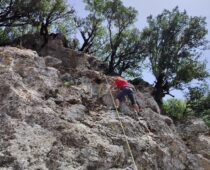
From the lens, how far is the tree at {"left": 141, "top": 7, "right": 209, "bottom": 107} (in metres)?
27.6

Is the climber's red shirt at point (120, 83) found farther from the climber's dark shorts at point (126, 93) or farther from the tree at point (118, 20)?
the tree at point (118, 20)

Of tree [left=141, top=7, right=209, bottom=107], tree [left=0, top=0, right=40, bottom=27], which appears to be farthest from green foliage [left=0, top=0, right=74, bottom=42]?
tree [left=141, top=7, right=209, bottom=107]

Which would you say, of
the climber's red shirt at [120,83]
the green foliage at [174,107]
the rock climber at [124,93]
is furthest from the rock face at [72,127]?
the green foliage at [174,107]

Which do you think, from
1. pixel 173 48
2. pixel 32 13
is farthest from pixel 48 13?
pixel 173 48

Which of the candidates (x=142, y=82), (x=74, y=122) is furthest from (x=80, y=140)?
(x=142, y=82)

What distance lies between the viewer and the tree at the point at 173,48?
90.6 feet

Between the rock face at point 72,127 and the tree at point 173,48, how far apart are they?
25.0ft

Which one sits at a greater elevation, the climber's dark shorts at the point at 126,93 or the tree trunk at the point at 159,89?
the tree trunk at the point at 159,89

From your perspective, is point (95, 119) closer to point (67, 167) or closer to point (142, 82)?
point (67, 167)

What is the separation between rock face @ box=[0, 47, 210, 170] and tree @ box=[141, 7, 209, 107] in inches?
300

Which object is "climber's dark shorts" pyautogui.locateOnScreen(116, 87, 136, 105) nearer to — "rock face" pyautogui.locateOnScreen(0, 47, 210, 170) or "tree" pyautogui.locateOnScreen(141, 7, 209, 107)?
"rock face" pyautogui.locateOnScreen(0, 47, 210, 170)

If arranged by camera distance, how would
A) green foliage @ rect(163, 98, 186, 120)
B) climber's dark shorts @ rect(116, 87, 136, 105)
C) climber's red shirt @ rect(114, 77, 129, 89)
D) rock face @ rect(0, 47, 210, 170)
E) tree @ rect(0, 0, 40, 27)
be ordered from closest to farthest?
rock face @ rect(0, 47, 210, 170) < climber's dark shorts @ rect(116, 87, 136, 105) < climber's red shirt @ rect(114, 77, 129, 89) < tree @ rect(0, 0, 40, 27) < green foliage @ rect(163, 98, 186, 120)

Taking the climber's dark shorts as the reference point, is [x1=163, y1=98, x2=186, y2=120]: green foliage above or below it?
above

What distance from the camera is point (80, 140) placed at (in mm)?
14742
